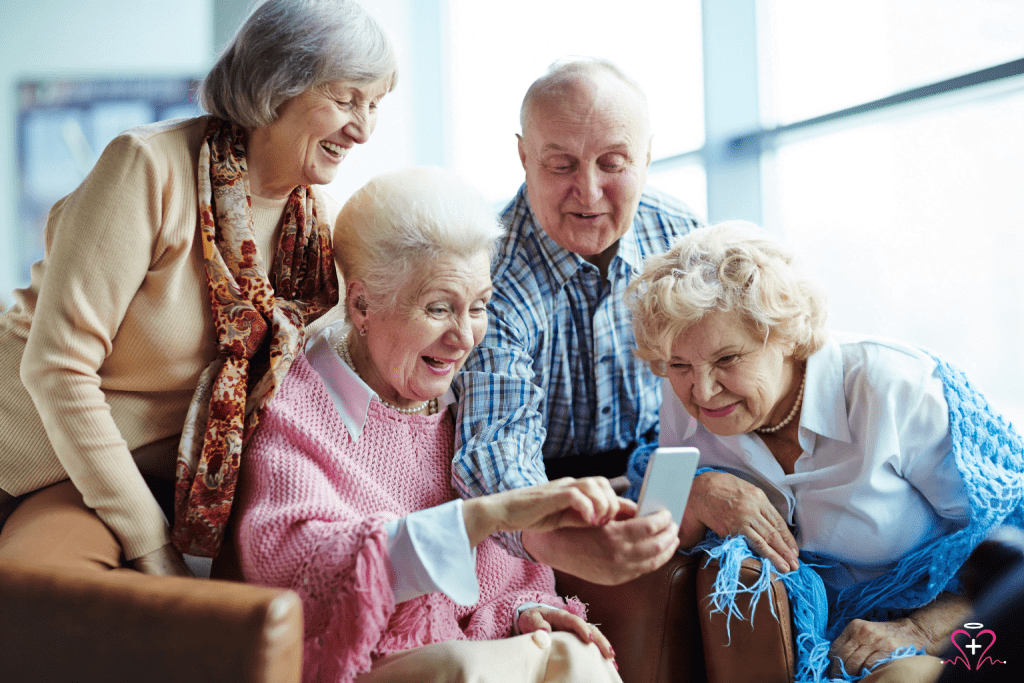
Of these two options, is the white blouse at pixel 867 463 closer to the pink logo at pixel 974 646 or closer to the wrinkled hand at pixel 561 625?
the pink logo at pixel 974 646

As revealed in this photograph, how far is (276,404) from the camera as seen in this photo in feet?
5.19

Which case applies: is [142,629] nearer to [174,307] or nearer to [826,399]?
[174,307]

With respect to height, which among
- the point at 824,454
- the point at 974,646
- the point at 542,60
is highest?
the point at 542,60

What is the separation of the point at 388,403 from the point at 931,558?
45.1 inches

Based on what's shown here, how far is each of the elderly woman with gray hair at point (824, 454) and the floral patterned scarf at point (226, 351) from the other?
31.6 inches

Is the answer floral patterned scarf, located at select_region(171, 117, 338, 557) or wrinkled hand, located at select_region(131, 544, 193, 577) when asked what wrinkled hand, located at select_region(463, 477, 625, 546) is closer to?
floral patterned scarf, located at select_region(171, 117, 338, 557)

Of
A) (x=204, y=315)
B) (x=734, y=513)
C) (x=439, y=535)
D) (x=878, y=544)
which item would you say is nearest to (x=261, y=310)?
(x=204, y=315)

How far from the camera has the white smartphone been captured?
1.31m

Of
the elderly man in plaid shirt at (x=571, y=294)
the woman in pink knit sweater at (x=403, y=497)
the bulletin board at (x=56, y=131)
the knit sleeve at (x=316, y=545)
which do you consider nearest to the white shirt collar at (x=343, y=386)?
the woman in pink knit sweater at (x=403, y=497)

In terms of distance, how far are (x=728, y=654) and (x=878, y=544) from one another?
389 mm

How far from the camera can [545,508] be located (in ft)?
4.26

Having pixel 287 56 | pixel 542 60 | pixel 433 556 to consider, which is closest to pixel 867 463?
pixel 433 556

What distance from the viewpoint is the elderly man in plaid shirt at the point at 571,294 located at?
1817mm

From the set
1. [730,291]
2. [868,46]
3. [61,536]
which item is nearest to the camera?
[61,536]
